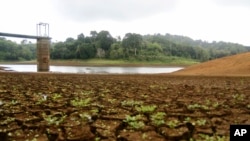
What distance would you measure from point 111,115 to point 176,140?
4.90 feet

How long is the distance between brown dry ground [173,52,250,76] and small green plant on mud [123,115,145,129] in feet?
49.9

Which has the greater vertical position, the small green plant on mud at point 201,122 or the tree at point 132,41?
the tree at point 132,41

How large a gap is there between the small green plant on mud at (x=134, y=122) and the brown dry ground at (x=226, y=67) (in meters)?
15.2

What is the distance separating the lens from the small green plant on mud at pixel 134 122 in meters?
3.88

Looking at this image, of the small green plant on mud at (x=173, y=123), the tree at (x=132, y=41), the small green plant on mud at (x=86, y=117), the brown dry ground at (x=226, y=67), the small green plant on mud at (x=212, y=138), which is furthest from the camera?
the tree at (x=132, y=41)

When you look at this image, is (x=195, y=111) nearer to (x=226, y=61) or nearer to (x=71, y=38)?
(x=226, y=61)

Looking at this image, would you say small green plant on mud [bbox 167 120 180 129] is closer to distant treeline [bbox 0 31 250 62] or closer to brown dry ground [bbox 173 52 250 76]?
brown dry ground [bbox 173 52 250 76]

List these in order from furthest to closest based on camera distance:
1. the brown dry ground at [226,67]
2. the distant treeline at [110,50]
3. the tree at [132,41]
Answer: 1. the tree at [132,41]
2. the distant treeline at [110,50]
3. the brown dry ground at [226,67]

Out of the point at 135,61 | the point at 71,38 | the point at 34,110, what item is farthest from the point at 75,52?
the point at 34,110

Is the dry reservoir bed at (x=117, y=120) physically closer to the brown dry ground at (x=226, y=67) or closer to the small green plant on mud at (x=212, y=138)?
the small green plant on mud at (x=212, y=138)

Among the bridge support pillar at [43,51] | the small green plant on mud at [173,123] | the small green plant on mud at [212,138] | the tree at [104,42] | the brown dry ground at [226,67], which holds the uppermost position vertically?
the tree at [104,42]

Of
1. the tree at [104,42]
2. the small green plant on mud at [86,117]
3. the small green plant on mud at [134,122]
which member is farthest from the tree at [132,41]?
the small green plant on mud at [134,122]

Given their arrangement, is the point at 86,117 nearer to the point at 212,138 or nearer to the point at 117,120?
the point at 117,120

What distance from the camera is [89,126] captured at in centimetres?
392
